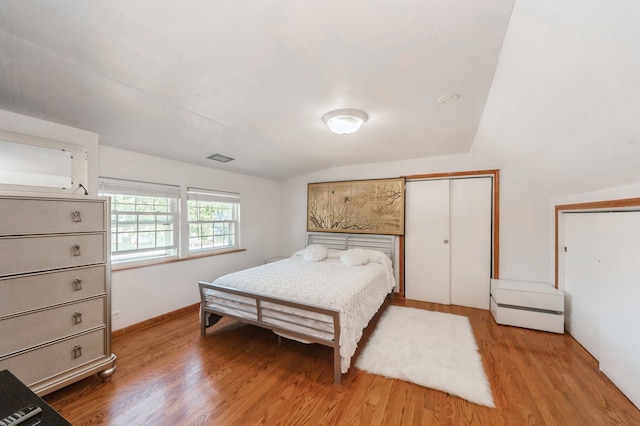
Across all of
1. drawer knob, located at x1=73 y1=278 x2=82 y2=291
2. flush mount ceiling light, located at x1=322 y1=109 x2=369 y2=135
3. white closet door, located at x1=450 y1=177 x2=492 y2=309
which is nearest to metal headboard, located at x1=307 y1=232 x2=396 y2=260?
white closet door, located at x1=450 y1=177 x2=492 y2=309

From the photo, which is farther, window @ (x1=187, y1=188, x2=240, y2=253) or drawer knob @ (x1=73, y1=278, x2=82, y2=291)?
window @ (x1=187, y1=188, x2=240, y2=253)

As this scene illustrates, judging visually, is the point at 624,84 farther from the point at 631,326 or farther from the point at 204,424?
the point at 204,424

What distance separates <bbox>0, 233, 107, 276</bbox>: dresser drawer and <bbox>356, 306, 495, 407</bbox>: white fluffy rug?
2539 mm

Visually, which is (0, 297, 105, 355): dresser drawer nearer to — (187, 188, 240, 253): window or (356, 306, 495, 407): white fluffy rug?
(187, 188, 240, 253): window

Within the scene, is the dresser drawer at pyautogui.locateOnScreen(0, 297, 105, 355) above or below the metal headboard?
below

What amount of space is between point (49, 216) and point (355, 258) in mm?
3251

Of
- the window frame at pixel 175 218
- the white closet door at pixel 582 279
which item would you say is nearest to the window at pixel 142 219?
the window frame at pixel 175 218

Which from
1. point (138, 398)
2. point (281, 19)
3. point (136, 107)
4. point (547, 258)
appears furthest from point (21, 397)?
point (547, 258)

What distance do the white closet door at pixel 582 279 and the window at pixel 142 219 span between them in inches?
194

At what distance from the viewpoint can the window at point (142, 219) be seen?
2.93 metres

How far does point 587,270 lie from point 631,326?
883 mm

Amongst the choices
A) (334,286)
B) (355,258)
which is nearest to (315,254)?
(355,258)

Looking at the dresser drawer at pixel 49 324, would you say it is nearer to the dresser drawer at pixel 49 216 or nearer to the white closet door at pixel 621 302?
the dresser drawer at pixel 49 216

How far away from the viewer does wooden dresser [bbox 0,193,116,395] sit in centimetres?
168
